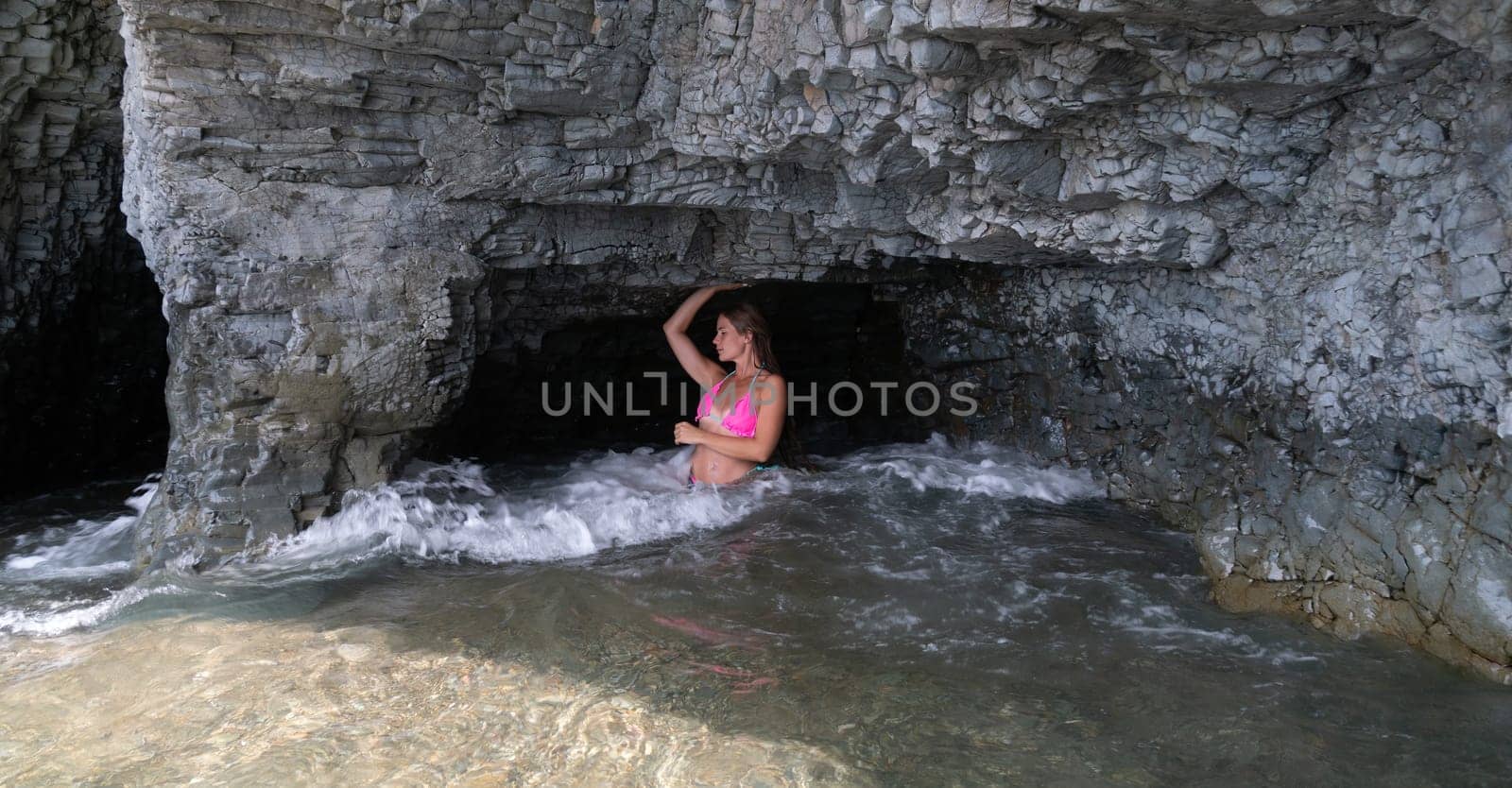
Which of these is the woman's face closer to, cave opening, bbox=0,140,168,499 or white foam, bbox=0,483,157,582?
white foam, bbox=0,483,157,582

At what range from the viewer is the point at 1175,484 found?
16.5ft

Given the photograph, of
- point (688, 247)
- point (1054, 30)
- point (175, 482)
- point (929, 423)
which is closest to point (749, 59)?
point (1054, 30)

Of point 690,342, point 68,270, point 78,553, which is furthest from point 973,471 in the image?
point 68,270

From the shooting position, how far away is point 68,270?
6180 millimetres

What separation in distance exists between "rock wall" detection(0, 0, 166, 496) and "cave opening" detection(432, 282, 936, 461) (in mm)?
2323

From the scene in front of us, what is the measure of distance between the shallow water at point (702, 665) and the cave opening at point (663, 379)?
6.63ft

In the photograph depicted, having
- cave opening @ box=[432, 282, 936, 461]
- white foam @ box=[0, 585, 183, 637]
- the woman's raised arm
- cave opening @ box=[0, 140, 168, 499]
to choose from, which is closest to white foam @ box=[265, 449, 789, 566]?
white foam @ box=[0, 585, 183, 637]

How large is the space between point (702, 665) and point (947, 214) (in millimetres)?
2468

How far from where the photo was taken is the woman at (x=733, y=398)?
556 cm

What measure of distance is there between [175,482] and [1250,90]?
474cm

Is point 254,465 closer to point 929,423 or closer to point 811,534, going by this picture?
point 811,534

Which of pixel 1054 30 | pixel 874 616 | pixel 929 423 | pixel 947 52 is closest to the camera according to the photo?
pixel 1054 30

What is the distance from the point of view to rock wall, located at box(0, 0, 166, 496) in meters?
5.59

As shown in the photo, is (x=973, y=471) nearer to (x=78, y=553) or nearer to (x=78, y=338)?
(x=78, y=553)
